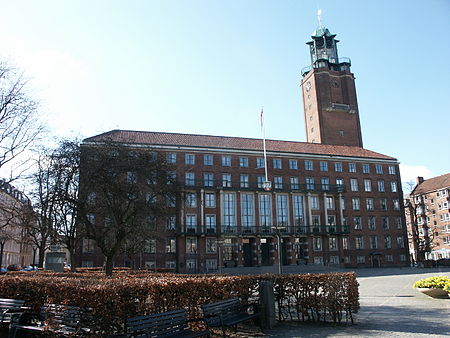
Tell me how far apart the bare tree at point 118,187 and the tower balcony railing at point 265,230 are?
27.9 metres

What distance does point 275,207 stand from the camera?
55531 mm

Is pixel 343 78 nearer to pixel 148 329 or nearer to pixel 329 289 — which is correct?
pixel 329 289

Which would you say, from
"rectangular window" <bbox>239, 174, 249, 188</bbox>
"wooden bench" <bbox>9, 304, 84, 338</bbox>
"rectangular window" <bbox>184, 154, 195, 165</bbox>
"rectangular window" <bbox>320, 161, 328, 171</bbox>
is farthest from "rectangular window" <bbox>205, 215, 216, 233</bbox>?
"wooden bench" <bbox>9, 304, 84, 338</bbox>

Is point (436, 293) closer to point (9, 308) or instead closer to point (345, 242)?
point (9, 308)

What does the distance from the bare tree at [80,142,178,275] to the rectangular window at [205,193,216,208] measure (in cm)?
2942

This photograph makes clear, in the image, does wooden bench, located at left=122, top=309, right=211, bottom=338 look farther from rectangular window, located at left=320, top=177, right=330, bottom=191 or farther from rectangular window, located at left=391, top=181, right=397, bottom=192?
rectangular window, located at left=391, top=181, right=397, bottom=192

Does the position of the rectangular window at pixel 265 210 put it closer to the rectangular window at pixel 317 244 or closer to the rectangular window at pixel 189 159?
the rectangular window at pixel 317 244

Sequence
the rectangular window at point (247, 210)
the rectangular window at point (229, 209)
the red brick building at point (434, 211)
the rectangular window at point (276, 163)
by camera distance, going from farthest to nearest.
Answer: the red brick building at point (434, 211)
the rectangular window at point (276, 163)
the rectangular window at point (247, 210)
the rectangular window at point (229, 209)

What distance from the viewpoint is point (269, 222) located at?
54.5 meters

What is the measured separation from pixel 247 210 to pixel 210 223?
5.74 meters

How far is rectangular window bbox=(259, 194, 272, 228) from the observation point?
54.3 m

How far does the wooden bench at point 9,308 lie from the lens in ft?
29.3

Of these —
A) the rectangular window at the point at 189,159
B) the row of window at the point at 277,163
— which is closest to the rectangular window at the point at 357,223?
the row of window at the point at 277,163

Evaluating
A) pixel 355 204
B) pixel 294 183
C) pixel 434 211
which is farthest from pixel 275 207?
pixel 434 211
